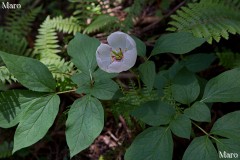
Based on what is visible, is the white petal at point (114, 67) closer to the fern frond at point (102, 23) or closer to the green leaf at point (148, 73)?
the green leaf at point (148, 73)

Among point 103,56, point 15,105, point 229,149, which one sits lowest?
point 229,149

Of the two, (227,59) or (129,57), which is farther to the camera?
(227,59)

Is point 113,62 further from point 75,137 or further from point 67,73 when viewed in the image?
point 67,73

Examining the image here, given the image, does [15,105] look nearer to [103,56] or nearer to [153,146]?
[103,56]

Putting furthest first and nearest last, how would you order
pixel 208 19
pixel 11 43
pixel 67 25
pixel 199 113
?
1. pixel 67 25
2. pixel 11 43
3. pixel 208 19
4. pixel 199 113

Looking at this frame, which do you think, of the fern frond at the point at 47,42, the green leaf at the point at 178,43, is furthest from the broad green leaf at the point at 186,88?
the fern frond at the point at 47,42

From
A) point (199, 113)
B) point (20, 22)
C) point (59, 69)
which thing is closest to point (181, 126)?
point (199, 113)
